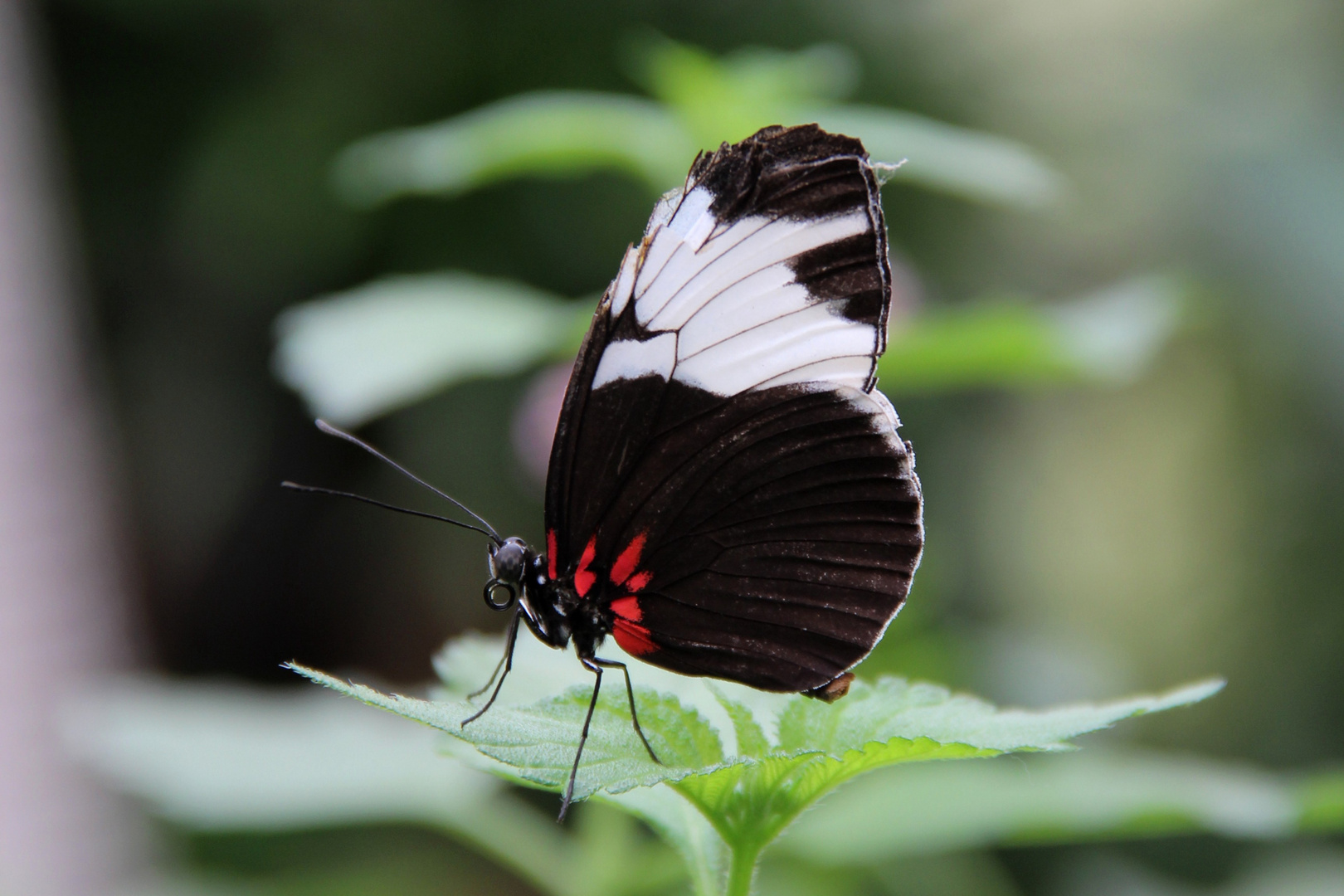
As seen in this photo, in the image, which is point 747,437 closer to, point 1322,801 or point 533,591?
point 533,591

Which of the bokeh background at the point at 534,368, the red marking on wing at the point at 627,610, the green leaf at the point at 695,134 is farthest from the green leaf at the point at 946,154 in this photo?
the bokeh background at the point at 534,368

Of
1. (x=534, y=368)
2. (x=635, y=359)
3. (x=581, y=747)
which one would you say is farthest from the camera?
(x=534, y=368)

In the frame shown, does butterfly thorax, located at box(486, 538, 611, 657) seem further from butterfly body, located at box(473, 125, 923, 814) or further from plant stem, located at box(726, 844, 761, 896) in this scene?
plant stem, located at box(726, 844, 761, 896)

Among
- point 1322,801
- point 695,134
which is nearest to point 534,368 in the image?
point 695,134

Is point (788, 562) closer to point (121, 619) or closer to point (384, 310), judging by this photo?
point (384, 310)

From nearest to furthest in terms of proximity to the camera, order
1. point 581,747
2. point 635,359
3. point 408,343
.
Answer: point 581,747, point 635,359, point 408,343
